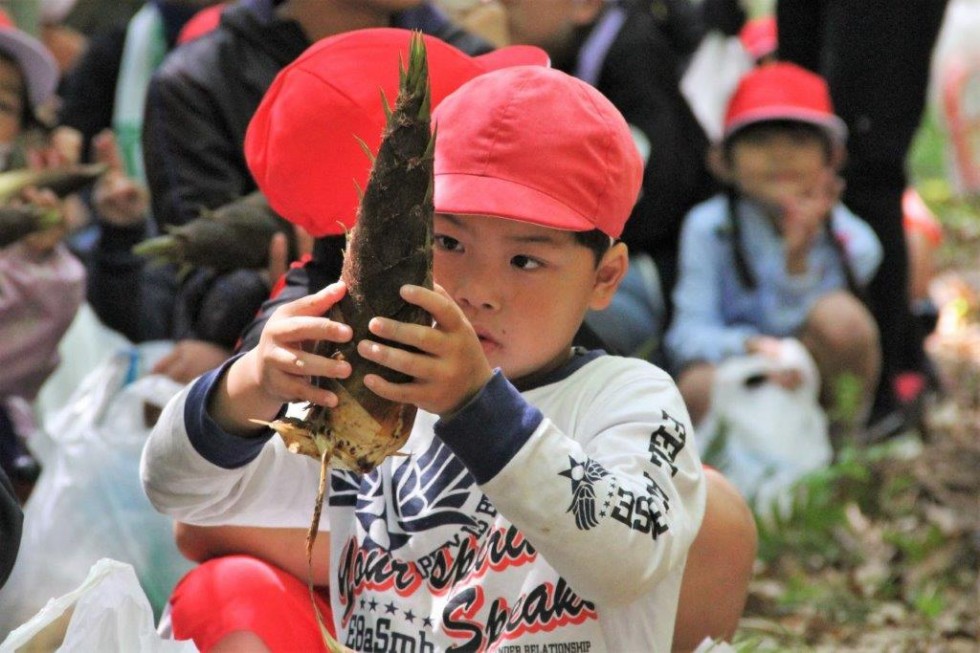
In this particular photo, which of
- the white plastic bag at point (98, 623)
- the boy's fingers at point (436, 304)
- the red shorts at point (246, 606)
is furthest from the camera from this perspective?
the red shorts at point (246, 606)

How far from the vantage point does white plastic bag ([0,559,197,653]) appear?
1.87 meters

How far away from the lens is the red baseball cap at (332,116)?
2355mm

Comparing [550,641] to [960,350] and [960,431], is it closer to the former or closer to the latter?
[960,431]

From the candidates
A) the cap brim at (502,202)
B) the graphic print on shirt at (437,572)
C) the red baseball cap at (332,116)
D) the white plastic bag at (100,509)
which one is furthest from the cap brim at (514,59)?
the white plastic bag at (100,509)

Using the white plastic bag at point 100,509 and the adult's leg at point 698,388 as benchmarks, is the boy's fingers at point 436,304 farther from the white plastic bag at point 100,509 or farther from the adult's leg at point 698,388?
the adult's leg at point 698,388

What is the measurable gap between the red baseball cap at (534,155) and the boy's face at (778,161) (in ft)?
9.60

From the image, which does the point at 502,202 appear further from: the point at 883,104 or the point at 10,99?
the point at 883,104

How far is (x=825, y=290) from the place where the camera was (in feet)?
15.6

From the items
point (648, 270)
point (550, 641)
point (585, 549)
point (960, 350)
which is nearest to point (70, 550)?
point (550, 641)

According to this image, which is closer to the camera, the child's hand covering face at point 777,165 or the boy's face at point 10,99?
the boy's face at point 10,99

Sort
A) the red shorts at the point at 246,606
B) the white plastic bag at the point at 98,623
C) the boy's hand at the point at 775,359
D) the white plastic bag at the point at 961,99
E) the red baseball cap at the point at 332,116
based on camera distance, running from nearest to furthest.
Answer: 1. the white plastic bag at the point at 98,623
2. the red shorts at the point at 246,606
3. the red baseball cap at the point at 332,116
4. the boy's hand at the point at 775,359
5. the white plastic bag at the point at 961,99

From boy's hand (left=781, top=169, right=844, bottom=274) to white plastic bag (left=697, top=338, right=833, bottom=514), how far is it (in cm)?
41

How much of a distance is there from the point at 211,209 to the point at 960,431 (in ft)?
10.00

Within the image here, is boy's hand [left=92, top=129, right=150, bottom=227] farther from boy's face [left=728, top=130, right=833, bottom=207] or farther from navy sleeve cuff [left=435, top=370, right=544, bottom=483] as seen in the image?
navy sleeve cuff [left=435, top=370, right=544, bottom=483]
